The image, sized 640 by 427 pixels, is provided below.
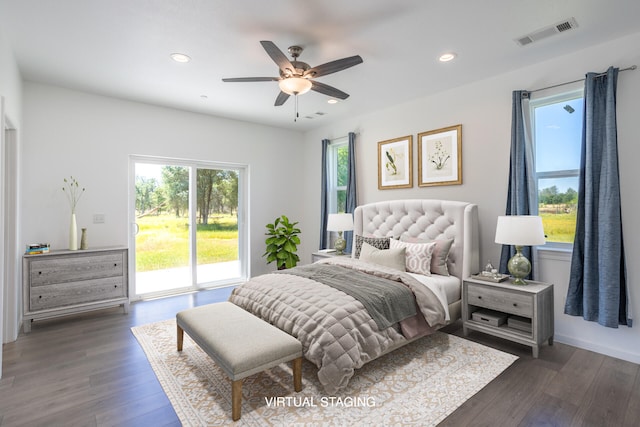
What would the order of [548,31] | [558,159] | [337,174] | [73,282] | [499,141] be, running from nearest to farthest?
[548,31] < [558,159] < [499,141] < [73,282] < [337,174]

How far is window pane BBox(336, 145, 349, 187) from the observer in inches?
217

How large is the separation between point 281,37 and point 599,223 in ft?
10.5

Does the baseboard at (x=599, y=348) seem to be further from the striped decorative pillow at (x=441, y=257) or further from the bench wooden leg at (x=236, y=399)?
the bench wooden leg at (x=236, y=399)

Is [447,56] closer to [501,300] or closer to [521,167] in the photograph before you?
[521,167]

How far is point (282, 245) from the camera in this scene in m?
5.54

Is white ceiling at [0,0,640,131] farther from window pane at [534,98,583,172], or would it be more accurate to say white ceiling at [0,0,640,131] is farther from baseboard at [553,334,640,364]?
baseboard at [553,334,640,364]

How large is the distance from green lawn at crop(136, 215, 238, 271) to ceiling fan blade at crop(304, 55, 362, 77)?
134 inches

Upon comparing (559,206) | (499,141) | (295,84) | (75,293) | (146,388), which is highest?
(295,84)

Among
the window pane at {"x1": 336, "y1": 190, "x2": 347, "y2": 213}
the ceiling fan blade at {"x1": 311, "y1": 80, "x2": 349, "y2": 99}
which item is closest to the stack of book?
the ceiling fan blade at {"x1": 311, "y1": 80, "x2": 349, "y2": 99}

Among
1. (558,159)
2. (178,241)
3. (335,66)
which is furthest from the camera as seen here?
(178,241)

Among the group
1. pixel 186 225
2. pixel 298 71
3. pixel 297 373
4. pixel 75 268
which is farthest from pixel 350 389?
pixel 186 225

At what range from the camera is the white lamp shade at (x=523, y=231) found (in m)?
2.85

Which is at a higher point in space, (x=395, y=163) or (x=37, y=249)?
(x=395, y=163)

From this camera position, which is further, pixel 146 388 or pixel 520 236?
pixel 520 236
